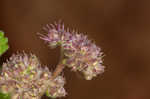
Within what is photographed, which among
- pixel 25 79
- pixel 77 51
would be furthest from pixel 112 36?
pixel 25 79

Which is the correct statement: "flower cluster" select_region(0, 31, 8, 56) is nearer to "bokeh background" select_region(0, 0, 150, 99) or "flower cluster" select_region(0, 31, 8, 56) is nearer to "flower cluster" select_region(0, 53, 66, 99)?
"flower cluster" select_region(0, 53, 66, 99)

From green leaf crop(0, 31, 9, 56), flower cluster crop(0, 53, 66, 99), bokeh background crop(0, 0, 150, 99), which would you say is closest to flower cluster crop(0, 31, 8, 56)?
green leaf crop(0, 31, 9, 56)

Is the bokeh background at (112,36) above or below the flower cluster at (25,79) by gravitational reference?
above

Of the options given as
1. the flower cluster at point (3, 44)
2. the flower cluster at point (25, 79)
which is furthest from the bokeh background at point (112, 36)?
the flower cluster at point (25, 79)

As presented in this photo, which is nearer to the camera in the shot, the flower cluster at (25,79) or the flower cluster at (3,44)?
the flower cluster at (25,79)

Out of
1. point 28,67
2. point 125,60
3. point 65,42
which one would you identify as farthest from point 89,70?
point 125,60

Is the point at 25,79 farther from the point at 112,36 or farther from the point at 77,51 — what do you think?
the point at 112,36

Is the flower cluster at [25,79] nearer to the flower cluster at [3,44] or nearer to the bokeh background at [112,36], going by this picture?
the flower cluster at [3,44]
